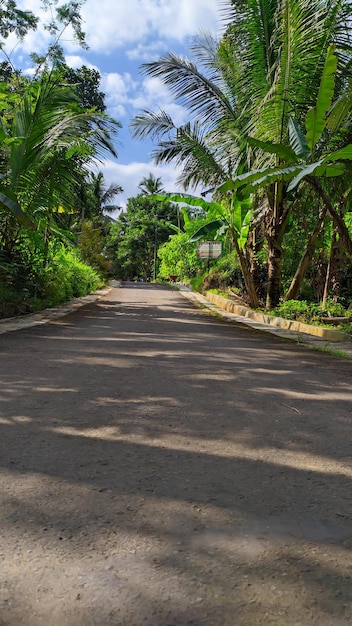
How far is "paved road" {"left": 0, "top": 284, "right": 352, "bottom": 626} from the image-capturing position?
1791 millimetres

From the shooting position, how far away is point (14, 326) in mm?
9242

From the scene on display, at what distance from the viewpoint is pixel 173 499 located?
2.55m

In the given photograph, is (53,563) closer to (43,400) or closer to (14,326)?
(43,400)

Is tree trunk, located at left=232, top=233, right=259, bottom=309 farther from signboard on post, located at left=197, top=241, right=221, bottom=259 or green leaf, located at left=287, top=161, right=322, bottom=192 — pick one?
signboard on post, located at left=197, top=241, right=221, bottom=259

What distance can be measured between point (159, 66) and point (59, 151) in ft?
12.1

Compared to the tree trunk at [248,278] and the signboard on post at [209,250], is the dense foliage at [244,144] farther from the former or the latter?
the signboard on post at [209,250]

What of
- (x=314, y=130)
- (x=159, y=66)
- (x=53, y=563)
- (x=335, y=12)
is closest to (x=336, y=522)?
(x=53, y=563)

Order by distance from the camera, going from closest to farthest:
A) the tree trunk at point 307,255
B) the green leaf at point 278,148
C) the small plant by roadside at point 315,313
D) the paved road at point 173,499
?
the paved road at point 173,499
the green leaf at point 278,148
the small plant by roadside at point 315,313
the tree trunk at point 307,255

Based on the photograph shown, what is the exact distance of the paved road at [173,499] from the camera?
1791mm

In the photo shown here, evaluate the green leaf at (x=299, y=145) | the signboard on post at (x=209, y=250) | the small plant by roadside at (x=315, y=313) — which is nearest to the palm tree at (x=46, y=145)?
the green leaf at (x=299, y=145)

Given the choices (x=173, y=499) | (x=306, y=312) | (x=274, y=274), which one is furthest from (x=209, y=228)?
(x=173, y=499)

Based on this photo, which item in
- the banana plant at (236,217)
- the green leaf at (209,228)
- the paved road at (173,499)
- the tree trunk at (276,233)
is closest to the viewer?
the paved road at (173,499)

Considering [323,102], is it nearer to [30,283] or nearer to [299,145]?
[299,145]

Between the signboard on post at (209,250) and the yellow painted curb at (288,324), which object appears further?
the signboard on post at (209,250)
